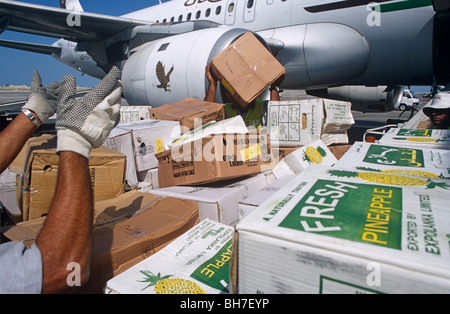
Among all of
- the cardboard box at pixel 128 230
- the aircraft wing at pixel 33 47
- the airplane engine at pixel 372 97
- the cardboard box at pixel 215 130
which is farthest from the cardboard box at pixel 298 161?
the aircraft wing at pixel 33 47

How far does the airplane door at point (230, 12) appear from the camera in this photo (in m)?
7.00

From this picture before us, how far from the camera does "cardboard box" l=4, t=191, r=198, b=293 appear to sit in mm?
1224

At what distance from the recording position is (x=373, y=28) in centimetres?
519

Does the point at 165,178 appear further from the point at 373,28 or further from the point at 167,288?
the point at 373,28

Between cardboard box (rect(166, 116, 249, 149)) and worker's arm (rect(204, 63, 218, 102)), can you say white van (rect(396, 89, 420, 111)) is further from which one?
cardboard box (rect(166, 116, 249, 149))

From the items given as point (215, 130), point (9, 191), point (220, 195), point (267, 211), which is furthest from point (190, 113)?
point (267, 211)

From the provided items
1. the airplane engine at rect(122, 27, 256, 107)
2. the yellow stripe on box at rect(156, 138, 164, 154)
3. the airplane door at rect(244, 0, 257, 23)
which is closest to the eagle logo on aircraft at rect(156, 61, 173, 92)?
the airplane engine at rect(122, 27, 256, 107)

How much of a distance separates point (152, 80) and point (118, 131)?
2742 millimetres

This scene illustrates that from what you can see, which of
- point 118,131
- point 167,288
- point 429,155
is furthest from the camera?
point 118,131

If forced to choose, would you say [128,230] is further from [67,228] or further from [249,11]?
[249,11]

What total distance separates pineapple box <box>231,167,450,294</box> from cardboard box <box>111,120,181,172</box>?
77.8 inches

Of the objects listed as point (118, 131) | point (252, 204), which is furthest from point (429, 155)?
point (118, 131)

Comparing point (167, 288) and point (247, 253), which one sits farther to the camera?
point (167, 288)

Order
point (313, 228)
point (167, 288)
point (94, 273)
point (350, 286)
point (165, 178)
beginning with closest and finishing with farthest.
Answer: point (350, 286), point (313, 228), point (167, 288), point (94, 273), point (165, 178)
